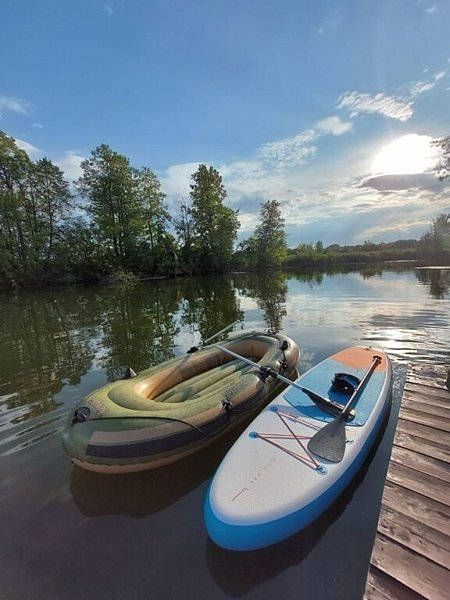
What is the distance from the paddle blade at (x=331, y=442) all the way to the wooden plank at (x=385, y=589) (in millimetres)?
922

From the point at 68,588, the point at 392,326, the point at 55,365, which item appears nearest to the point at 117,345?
the point at 55,365

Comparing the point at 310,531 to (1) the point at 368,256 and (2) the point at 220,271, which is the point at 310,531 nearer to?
(2) the point at 220,271

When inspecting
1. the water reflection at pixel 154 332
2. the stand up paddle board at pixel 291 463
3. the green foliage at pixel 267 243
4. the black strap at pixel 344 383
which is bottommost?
the water reflection at pixel 154 332

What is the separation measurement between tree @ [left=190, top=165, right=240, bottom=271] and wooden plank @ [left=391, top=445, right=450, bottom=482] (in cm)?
3647

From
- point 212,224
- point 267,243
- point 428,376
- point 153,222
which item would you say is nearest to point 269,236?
point 267,243

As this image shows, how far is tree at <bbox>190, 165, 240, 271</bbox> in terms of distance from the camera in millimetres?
37656

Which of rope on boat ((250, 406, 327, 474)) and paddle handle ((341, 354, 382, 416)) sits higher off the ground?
paddle handle ((341, 354, 382, 416))

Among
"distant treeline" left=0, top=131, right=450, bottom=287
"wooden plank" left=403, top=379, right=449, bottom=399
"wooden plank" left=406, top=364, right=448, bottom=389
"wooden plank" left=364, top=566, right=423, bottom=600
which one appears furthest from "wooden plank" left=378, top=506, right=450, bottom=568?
"distant treeline" left=0, top=131, right=450, bottom=287

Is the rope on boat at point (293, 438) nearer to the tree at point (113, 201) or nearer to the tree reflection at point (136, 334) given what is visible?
the tree reflection at point (136, 334)

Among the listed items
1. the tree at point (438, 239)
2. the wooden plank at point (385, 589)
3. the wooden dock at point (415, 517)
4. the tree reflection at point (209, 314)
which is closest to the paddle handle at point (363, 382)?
the wooden dock at point (415, 517)

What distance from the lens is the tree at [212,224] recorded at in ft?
124

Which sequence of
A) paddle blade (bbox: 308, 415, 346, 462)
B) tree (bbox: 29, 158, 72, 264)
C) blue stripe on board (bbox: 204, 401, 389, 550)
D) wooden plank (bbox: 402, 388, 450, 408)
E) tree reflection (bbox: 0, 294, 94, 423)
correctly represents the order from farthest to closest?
tree (bbox: 29, 158, 72, 264)
tree reflection (bbox: 0, 294, 94, 423)
wooden plank (bbox: 402, 388, 450, 408)
paddle blade (bbox: 308, 415, 346, 462)
blue stripe on board (bbox: 204, 401, 389, 550)

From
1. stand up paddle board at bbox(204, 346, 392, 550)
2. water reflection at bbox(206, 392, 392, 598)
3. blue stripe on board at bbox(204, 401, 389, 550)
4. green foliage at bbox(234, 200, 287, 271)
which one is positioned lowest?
water reflection at bbox(206, 392, 392, 598)

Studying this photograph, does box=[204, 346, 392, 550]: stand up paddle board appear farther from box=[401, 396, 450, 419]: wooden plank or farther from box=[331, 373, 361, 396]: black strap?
box=[401, 396, 450, 419]: wooden plank
